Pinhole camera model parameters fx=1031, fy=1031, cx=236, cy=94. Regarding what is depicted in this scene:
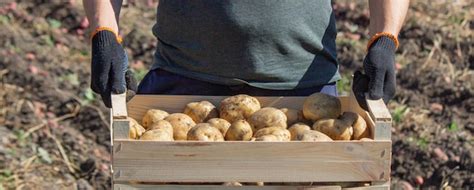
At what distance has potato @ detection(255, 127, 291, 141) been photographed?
92.5 inches

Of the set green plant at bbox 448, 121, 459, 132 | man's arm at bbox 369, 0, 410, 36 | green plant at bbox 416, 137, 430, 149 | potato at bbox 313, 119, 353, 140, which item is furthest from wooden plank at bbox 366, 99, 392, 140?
green plant at bbox 448, 121, 459, 132

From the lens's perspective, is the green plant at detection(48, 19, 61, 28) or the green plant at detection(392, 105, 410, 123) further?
the green plant at detection(48, 19, 61, 28)

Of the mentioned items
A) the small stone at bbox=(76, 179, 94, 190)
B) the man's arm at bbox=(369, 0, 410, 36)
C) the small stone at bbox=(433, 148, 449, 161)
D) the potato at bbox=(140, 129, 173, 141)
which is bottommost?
the small stone at bbox=(433, 148, 449, 161)

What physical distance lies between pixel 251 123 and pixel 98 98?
261cm

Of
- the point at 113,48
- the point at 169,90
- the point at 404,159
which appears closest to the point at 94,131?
the point at 404,159

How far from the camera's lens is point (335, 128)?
2.42m

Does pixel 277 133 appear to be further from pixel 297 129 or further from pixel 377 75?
pixel 377 75

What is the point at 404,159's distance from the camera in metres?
4.61

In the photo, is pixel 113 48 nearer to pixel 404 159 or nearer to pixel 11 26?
pixel 404 159

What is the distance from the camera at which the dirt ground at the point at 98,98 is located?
4.46m

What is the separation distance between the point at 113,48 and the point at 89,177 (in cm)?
201

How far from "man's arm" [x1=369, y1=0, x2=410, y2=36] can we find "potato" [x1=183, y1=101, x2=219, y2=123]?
46 cm

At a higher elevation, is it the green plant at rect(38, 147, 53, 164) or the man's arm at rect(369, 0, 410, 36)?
the man's arm at rect(369, 0, 410, 36)

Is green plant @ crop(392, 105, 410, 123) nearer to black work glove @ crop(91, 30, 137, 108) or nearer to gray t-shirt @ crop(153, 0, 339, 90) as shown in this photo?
gray t-shirt @ crop(153, 0, 339, 90)
